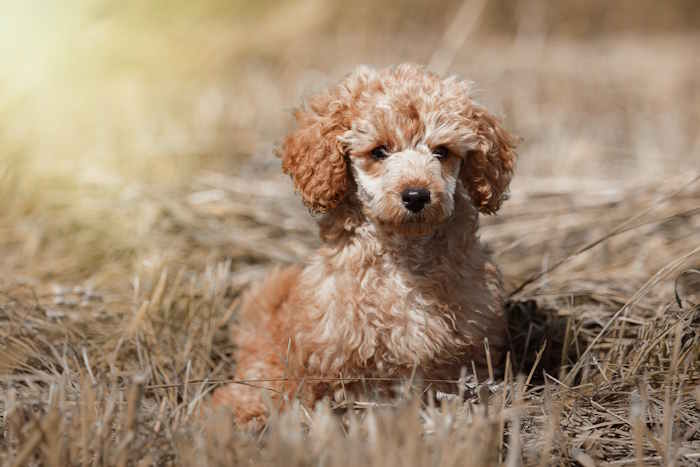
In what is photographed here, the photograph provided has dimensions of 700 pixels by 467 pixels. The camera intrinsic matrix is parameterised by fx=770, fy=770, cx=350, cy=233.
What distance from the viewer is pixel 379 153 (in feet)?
12.1

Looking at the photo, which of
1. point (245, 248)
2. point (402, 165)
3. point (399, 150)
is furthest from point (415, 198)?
point (245, 248)

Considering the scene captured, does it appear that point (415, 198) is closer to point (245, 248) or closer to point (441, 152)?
point (441, 152)

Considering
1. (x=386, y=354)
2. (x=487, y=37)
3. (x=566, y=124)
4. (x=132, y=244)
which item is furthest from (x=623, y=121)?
(x=386, y=354)

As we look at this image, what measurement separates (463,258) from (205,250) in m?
2.57

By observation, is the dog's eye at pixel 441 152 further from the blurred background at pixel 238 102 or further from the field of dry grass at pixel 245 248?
the field of dry grass at pixel 245 248

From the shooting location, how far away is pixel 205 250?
5738 millimetres

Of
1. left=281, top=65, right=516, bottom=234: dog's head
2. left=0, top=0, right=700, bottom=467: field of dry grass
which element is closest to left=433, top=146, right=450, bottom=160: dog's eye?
left=281, top=65, right=516, bottom=234: dog's head

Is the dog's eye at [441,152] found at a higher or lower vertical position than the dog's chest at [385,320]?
higher

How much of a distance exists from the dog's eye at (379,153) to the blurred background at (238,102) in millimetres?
764

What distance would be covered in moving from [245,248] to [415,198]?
2640mm

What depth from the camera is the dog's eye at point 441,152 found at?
3.65m

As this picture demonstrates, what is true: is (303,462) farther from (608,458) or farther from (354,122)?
(354,122)

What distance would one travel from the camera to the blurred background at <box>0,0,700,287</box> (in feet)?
18.5

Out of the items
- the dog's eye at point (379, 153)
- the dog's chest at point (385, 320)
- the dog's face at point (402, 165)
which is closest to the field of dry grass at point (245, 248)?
the dog's chest at point (385, 320)
